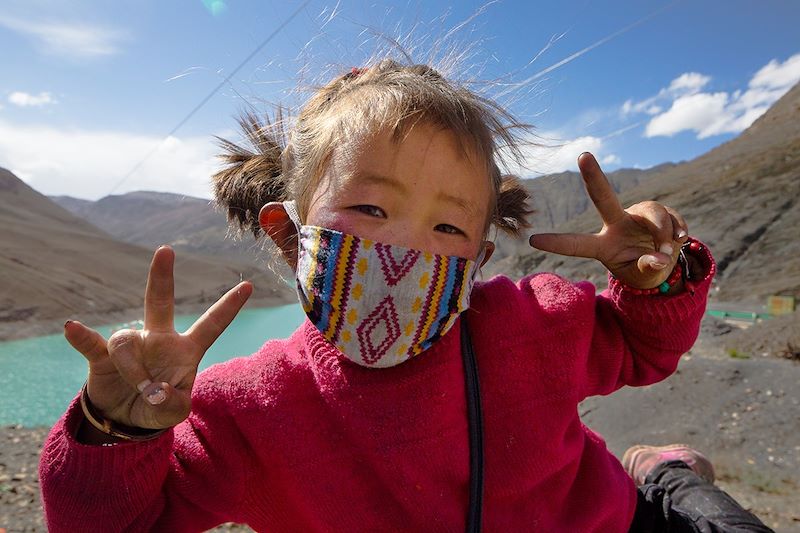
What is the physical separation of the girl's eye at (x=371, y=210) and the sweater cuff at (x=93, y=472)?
55cm

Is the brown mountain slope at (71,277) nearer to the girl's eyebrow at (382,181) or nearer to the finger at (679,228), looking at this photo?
the girl's eyebrow at (382,181)

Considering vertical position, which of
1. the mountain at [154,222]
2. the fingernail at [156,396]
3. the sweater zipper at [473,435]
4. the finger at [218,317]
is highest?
the mountain at [154,222]

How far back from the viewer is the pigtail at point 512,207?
4.57ft

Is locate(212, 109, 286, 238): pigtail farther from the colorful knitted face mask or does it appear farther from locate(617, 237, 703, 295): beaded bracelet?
locate(617, 237, 703, 295): beaded bracelet

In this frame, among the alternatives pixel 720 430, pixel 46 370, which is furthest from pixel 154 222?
pixel 720 430

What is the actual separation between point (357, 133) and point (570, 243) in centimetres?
51

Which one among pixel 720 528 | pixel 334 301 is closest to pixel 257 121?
pixel 334 301

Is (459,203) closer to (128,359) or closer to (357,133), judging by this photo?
(357,133)

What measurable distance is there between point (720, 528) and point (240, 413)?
1314 millimetres

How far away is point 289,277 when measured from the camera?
A: 1.45 m

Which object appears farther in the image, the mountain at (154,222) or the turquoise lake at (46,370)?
the mountain at (154,222)

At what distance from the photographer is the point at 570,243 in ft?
3.81

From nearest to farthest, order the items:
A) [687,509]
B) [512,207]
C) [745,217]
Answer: [512,207], [687,509], [745,217]

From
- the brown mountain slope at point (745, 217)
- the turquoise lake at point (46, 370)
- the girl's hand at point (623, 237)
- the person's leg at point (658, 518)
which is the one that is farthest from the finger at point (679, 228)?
the brown mountain slope at point (745, 217)
